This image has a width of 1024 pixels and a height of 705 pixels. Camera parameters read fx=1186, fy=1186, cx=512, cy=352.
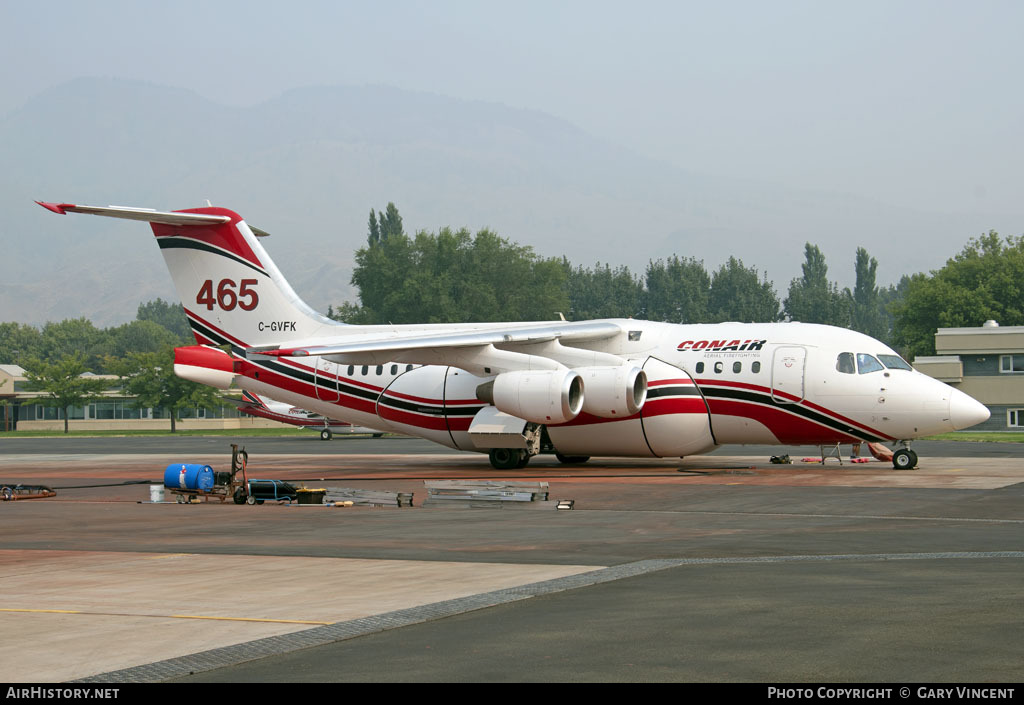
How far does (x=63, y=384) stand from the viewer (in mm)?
100250

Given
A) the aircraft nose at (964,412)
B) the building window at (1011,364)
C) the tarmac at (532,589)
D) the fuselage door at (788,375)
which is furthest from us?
the building window at (1011,364)

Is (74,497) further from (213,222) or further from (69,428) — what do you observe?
(69,428)

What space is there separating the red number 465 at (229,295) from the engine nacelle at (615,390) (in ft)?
37.4

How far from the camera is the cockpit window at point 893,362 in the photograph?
29422mm

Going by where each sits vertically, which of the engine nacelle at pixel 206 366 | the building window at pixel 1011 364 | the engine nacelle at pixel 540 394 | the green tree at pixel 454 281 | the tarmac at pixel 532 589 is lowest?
the tarmac at pixel 532 589

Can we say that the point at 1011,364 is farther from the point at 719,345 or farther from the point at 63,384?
the point at 63,384

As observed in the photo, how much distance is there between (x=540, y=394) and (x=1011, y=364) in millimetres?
52909

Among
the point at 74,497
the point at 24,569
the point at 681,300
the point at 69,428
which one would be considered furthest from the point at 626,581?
the point at 681,300

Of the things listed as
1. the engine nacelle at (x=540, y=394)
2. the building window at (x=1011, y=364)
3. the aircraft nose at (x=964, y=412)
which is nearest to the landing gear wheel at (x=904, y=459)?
the aircraft nose at (x=964, y=412)

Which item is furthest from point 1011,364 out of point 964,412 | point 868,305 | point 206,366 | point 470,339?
point 868,305

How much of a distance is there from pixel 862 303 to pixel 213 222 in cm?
17547

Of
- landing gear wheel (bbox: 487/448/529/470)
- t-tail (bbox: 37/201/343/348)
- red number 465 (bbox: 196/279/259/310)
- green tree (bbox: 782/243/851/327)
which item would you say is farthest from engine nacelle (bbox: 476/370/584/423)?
green tree (bbox: 782/243/851/327)

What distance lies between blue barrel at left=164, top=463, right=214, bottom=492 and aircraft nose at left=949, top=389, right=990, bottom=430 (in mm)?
17127

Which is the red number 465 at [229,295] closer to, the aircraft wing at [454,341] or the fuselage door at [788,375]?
the aircraft wing at [454,341]
